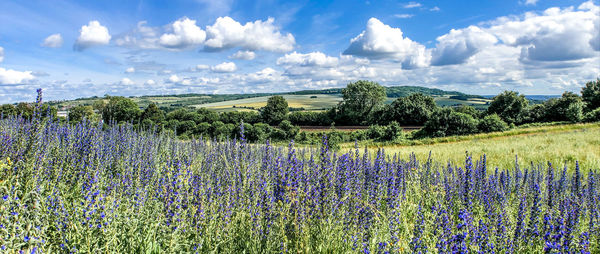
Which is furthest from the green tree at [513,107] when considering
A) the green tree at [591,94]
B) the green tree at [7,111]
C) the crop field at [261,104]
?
the green tree at [7,111]

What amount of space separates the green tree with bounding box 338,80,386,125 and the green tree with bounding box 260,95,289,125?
1335 centimetres

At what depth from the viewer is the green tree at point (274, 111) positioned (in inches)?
1574

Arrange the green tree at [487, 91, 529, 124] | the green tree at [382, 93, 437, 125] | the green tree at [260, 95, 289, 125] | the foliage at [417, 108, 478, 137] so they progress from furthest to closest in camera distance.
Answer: the green tree at [382, 93, 437, 125]
the green tree at [487, 91, 529, 124]
the green tree at [260, 95, 289, 125]
the foliage at [417, 108, 478, 137]

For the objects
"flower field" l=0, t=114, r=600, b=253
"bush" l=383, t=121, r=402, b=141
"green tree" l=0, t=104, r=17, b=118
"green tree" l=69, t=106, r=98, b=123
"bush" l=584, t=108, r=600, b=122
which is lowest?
"bush" l=383, t=121, r=402, b=141

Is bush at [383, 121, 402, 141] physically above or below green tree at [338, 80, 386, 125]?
below

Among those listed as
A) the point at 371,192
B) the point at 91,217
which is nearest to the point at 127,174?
the point at 91,217

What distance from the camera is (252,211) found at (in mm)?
3336

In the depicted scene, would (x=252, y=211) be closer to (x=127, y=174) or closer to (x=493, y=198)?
(x=127, y=174)

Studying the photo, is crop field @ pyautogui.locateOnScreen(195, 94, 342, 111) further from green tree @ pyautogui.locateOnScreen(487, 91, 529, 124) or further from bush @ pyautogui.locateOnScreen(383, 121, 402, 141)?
bush @ pyautogui.locateOnScreen(383, 121, 402, 141)

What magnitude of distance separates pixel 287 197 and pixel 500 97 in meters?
52.1

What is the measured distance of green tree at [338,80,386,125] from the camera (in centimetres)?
5369

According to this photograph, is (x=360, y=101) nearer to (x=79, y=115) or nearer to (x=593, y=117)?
(x=593, y=117)

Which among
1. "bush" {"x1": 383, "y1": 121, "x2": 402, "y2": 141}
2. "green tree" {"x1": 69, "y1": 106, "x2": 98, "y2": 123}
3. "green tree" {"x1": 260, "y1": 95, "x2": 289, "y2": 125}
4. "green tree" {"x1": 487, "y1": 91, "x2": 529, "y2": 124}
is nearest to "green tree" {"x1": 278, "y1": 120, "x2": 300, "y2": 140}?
"green tree" {"x1": 260, "y1": 95, "x2": 289, "y2": 125}

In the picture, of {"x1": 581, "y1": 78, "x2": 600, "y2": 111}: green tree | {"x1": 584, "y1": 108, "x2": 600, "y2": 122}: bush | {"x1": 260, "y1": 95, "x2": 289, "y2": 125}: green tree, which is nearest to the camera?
{"x1": 584, "y1": 108, "x2": 600, "y2": 122}: bush
